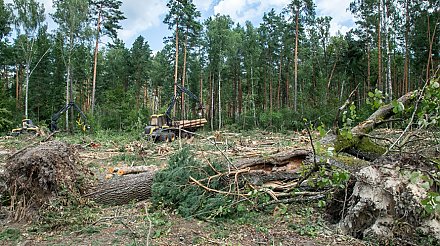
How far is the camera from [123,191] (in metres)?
5.28

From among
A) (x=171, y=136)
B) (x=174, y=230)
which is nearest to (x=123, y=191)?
(x=174, y=230)

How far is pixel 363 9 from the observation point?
2556cm

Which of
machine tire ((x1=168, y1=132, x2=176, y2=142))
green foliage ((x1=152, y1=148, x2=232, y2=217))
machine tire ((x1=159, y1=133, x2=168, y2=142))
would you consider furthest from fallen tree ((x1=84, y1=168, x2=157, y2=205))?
machine tire ((x1=168, y1=132, x2=176, y2=142))

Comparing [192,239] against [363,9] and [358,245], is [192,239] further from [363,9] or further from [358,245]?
[363,9]

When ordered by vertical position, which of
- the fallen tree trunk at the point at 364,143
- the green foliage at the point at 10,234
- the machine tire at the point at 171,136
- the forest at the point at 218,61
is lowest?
the green foliage at the point at 10,234

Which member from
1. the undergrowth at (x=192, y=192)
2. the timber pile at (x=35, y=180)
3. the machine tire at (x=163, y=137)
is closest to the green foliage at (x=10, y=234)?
the timber pile at (x=35, y=180)

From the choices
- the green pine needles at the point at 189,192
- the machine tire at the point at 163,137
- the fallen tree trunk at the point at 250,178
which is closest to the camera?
the green pine needles at the point at 189,192

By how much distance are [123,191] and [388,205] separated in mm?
3892

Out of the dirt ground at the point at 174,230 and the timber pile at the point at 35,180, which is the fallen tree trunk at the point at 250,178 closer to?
the dirt ground at the point at 174,230

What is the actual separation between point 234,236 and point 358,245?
139 cm

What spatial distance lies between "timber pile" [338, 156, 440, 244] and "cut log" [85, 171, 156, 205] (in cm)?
312

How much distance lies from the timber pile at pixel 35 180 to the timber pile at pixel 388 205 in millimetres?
3921

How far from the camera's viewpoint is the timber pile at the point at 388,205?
3.45m

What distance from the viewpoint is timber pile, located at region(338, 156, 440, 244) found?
11.3ft
